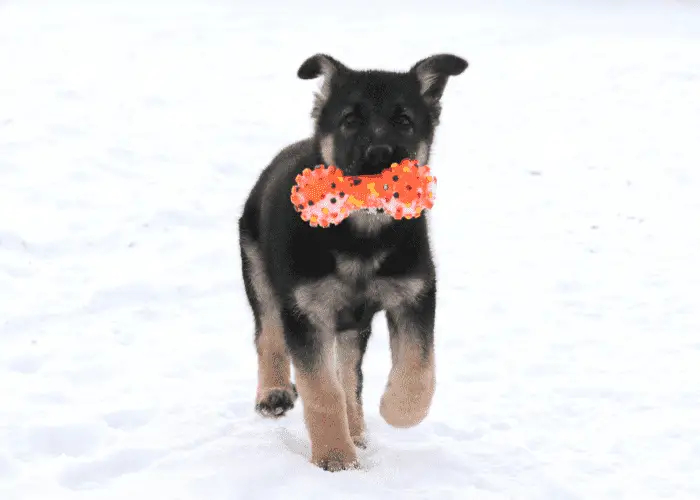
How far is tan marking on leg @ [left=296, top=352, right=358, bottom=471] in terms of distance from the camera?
4.45 meters

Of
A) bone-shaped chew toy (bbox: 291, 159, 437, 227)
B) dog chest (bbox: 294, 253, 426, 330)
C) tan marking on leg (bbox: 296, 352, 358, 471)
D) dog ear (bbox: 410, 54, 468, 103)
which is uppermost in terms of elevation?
dog ear (bbox: 410, 54, 468, 103)

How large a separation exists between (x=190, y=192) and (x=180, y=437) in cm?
496

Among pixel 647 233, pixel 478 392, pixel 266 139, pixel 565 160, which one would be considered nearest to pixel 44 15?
pixel 266 139

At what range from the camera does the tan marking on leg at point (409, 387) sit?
4.55 metres

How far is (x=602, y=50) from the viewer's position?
1666 centimetres

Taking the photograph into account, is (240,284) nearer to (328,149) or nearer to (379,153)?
(328,149)

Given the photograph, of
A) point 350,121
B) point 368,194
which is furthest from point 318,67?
point 368,194

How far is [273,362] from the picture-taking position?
5.39 meters

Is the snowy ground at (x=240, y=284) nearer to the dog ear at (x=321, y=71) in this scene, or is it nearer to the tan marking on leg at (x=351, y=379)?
the tan marking on leg at (x=351, y=379)

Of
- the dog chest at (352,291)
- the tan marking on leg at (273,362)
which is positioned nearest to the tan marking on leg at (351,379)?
the tan marking on leg at (273,362)

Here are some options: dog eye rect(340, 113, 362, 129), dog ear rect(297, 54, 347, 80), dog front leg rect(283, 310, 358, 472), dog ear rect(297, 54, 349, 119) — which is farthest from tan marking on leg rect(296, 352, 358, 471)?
dog ear rect(297, 54, 347, 80)

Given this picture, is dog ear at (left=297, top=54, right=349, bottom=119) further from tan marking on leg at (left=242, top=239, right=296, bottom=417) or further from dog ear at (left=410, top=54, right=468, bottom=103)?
tan marking on leg at (left=242, top=239, right=296, bottom=417)

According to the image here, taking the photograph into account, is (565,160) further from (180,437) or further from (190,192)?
(180,437)

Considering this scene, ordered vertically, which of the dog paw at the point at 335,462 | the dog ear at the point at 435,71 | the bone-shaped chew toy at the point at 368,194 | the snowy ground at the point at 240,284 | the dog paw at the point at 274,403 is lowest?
→ the snowy ground at the point at 240,284
